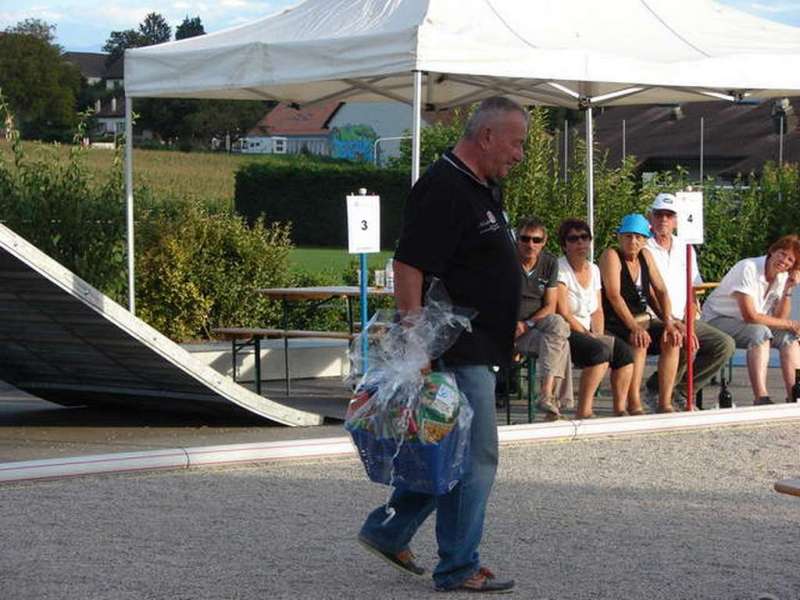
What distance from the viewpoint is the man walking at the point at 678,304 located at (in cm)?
1180

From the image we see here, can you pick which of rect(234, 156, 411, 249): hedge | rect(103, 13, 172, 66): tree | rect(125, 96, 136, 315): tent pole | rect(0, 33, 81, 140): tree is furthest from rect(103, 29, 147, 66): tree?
rect(125, 96, 136, 315): tent pole

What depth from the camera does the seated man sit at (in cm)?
1088

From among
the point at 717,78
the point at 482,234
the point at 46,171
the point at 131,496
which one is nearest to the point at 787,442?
the point at 717,78

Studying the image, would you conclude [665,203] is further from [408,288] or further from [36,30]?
[36,30]

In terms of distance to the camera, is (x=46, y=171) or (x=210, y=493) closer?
(x=210, y=493)

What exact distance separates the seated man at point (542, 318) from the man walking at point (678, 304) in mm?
1141

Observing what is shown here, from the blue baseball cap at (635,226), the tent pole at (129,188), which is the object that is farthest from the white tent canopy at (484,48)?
the blue baseball cap at (635,226)

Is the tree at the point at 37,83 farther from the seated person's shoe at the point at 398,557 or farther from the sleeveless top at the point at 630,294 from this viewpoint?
the seated person's shoe at the point at 398,557

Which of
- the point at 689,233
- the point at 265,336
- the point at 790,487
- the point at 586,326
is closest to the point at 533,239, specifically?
the point at 586,326

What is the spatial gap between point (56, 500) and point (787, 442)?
4.86 m

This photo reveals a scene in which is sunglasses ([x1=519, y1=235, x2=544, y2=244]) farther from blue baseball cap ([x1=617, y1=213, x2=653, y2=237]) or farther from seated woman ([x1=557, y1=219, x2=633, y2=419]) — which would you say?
blue baseball cap ([x1=617, y1=213, x2=653, y2=237])

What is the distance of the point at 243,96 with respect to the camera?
44.4 feet

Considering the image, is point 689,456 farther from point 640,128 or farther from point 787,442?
point 640,128

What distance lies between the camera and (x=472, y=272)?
5.99 meters
